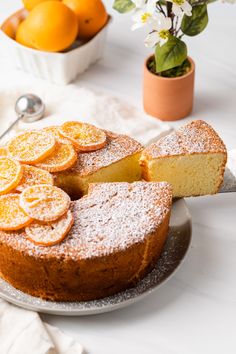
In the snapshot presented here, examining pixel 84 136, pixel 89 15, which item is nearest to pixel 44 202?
pixel 84 136

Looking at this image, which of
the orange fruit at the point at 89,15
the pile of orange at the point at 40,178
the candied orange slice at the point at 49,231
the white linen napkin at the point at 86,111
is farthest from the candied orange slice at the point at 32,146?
the orange fruit at the point at 89,15

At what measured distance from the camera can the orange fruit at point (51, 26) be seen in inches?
88.7

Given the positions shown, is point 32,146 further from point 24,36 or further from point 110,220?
point 24,36

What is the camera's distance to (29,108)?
7.52 feet

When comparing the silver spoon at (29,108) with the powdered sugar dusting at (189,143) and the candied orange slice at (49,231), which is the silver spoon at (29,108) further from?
the candied orange slice at (49,231)

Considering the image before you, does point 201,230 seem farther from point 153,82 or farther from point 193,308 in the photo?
point 153,82

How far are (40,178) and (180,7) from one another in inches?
24.2

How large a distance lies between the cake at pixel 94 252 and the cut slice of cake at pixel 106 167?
126 millimetres

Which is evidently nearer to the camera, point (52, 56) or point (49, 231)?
point (49, 231)

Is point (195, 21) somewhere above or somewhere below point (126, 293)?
above

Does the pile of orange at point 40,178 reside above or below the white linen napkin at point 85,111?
above

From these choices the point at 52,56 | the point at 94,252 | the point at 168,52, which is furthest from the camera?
the point at 52,56

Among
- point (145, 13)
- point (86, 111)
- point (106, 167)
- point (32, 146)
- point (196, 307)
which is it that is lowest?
point (196, 307)

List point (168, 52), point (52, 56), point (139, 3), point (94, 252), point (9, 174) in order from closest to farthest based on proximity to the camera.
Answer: point (94, 252), point (9, 174), point (139, 3), point (168, 52), point (52, 56)
